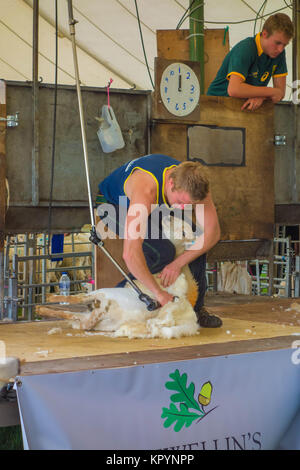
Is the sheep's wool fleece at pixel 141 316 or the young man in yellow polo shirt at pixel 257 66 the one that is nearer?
the sheep's wool fleece at pixel 141 316

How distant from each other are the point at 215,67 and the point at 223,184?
4.01 ft

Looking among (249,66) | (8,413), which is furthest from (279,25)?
(8,413)

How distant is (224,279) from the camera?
17.4 ft

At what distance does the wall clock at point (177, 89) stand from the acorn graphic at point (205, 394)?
7.90ft

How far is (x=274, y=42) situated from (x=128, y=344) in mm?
2624

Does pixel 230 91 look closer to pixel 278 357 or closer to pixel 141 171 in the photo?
pixel 141 171

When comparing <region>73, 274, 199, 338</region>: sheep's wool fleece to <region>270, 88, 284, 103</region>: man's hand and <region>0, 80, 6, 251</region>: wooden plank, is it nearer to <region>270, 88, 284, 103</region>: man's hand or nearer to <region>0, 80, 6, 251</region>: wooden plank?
<region>0, 80, 6, 251</region>: wooden plank

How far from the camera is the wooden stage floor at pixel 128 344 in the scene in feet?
6.79

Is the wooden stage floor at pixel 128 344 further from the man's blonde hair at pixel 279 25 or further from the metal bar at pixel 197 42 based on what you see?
the metal bar at pixel 197 42

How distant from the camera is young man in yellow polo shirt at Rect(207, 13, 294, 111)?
393 centimetres

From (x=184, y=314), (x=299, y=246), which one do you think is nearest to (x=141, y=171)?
(x=184, y=314)

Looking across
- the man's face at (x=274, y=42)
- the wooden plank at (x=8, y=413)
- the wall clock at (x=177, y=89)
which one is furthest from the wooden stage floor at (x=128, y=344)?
the man's face at (x=274, y=42)

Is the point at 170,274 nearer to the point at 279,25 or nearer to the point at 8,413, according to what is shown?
the point at 8,413

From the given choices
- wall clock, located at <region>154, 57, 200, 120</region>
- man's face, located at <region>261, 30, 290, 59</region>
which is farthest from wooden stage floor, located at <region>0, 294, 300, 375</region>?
man's face, located at <region>261, 30, 290, 59</region>
